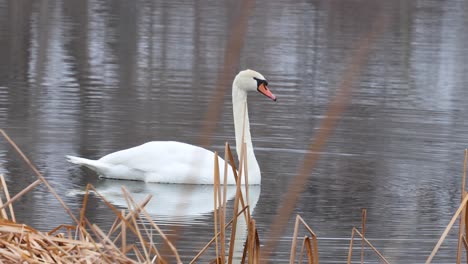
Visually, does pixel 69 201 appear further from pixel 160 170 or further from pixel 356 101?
pixel 356 101

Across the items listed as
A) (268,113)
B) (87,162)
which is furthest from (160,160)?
(268,113)

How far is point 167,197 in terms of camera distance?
790 cm

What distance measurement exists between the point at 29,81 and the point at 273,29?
759cm

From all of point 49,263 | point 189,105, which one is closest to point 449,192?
point 189,105

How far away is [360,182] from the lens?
859 centimetres

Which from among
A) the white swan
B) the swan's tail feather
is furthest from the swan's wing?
the swan's tail feather

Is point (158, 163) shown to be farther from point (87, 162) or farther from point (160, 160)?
point (87, 162)

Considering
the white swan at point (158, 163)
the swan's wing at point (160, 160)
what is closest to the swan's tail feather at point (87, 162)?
the white swan at point (158, 163)

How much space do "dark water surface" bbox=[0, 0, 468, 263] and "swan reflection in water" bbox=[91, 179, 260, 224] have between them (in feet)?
0.08

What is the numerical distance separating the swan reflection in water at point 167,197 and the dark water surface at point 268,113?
0.02 meters

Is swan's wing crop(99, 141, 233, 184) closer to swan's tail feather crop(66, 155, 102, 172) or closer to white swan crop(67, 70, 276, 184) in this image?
white swan crop(67, 70, 276, 184)

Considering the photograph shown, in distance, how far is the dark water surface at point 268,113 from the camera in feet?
24.1

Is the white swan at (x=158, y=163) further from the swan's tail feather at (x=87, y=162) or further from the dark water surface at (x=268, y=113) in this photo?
the dark water surface at (x=268, y=113)

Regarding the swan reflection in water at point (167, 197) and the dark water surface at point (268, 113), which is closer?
the swan reflection in water at point (167, 197)
